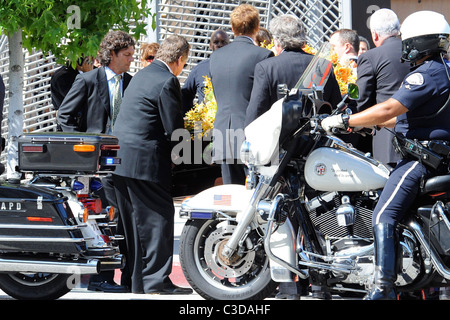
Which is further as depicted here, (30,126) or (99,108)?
(30,126)

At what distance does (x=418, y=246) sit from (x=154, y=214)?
2203mm

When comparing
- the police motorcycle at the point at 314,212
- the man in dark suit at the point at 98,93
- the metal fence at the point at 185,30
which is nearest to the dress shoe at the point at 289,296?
the police motorcycle at the point at 314,212

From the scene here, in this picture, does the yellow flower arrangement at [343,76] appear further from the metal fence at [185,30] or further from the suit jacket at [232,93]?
the metal fence at [185,30]

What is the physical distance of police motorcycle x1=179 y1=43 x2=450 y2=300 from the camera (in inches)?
200

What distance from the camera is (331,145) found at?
538 cm

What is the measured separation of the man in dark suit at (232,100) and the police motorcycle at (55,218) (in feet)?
3.04

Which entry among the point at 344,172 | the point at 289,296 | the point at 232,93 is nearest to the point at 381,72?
the point at 232,93

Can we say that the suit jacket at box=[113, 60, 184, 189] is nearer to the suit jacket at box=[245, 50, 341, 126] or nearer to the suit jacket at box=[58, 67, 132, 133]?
the suit jacket at box=[58, 67, 132, 133]

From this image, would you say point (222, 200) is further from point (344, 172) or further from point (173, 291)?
point (173, 291)

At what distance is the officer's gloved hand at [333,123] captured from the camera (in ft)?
16.6

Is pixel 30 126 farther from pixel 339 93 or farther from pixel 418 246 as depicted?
pixel 418 246

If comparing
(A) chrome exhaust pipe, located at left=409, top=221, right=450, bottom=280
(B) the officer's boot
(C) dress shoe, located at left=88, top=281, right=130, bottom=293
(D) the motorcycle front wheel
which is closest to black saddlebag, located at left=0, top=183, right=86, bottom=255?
(D) the motorcycle front wheel

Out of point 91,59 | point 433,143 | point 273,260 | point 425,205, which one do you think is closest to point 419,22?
point 433,143

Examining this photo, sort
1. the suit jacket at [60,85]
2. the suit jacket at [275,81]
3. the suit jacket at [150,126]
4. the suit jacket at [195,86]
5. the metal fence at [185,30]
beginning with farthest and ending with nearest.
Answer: the metal fence at [185,30] → the suit jacket at [60,85] → the suit jacket at [195,86] → the suit jacket at [150,126] → the suit jacket at [275,81]
